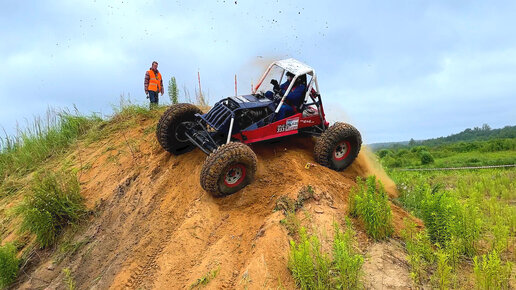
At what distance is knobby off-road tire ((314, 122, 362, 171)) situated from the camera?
7500 millimetres

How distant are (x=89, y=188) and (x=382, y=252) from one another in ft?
19.5

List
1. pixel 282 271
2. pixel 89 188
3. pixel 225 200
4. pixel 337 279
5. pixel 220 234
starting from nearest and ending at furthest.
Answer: pixel 337 279
pixel 282 271
pixel 220 234
pixel 225 200
pixel 89 188

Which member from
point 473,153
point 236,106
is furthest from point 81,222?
point 473,153

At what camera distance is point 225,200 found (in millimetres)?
6598

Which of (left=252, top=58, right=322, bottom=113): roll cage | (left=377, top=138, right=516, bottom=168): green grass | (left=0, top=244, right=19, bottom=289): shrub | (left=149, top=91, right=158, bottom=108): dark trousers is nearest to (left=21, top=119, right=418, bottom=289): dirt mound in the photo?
(left=0, top=244, right=19, bottom=289): shrub

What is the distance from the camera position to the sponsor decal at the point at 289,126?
7.47 metres

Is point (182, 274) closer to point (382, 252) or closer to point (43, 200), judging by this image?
point (382, 252)

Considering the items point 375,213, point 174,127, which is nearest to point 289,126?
point 174,127

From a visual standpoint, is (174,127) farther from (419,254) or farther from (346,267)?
(419,254)

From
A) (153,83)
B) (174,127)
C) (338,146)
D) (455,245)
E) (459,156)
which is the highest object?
(153,83)

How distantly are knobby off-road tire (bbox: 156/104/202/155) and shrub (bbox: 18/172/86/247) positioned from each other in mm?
1996

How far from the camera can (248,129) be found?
284 inches

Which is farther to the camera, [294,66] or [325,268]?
[294,66]

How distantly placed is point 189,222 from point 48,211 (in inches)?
113
